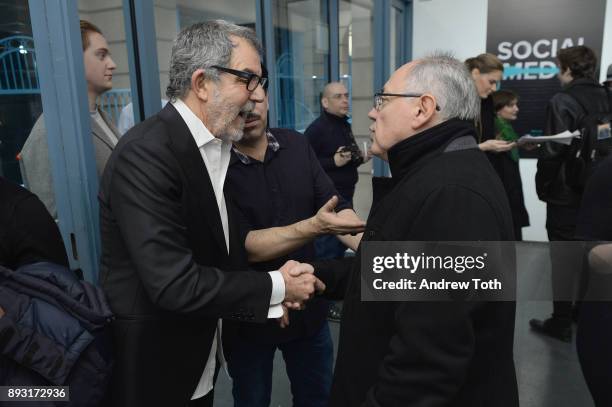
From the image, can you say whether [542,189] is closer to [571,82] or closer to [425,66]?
[571,82]

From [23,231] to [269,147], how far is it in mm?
870

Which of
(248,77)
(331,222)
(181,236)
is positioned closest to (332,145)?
(331,222)

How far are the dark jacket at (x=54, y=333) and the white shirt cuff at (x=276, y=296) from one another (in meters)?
0.42

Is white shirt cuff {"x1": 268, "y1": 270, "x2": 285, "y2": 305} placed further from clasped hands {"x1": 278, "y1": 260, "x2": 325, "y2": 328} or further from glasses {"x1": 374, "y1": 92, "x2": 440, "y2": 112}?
glasses {"x1": 374, "y1": 92, "x2": 440, "y2": 112}

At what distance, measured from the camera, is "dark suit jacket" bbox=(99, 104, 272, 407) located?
111cm

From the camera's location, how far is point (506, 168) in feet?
13.1

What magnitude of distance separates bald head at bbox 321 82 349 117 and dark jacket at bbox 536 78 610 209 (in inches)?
60.2

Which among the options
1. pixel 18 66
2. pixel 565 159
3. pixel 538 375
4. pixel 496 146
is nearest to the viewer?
pixel 18 66

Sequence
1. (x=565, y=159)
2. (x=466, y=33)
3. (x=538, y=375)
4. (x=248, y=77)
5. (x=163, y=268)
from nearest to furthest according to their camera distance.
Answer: (x=163, y=268) → (x=248, y=77) → (x=538, y=375) → (x=565, y=159) → (x=466, y=33)

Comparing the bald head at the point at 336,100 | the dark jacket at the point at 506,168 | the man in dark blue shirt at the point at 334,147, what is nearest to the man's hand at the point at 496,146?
the dark jacket at the point at 506,168

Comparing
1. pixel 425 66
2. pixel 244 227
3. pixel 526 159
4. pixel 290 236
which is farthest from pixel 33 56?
pixel 526 159

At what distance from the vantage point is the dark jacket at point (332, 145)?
3779 mm

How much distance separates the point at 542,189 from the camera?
128 inches

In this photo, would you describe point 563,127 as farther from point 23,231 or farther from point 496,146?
point 23,231
